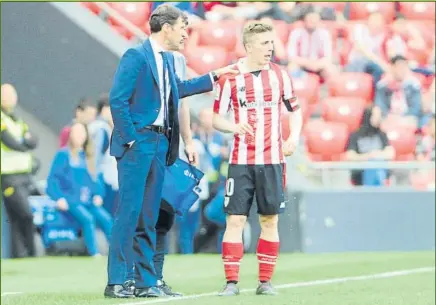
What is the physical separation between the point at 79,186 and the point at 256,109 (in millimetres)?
5522

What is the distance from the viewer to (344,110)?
51.2 ft

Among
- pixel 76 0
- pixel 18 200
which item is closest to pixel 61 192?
pixel 18 200

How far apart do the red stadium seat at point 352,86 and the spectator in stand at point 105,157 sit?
3.51 meters

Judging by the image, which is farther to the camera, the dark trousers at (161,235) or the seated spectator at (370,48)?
the seated spectator at (370,48)

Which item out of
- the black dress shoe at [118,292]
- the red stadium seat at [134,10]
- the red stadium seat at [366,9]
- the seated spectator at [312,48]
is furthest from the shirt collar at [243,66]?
the red stadium seat at [366,9]

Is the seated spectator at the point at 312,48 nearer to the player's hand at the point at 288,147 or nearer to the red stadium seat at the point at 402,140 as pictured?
the red stadium seat at the point at 402,140

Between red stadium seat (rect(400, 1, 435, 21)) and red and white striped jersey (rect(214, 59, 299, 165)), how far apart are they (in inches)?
431

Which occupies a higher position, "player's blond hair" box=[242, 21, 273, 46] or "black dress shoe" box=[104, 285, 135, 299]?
"player's blond hair" box=[242, 21, 273, 46]

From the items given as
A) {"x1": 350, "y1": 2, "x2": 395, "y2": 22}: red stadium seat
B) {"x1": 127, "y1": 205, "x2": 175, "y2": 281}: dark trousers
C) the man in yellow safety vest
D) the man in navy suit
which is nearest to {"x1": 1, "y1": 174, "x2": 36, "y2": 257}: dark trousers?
the man in yellow safety vest

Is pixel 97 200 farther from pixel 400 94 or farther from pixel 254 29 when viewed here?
pixel 254 29

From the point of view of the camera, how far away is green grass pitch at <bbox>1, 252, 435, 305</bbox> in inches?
318

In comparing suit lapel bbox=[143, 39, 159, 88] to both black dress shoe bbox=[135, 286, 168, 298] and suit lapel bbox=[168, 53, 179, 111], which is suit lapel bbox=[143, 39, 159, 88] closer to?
suit lapel bbox=[168, 53, 179, 111]

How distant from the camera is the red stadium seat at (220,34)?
16.6 meters

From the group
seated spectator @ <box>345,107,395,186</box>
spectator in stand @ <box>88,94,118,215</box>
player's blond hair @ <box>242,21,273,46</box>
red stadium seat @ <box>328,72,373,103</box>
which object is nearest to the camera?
player's blond hair @ <box>242,21,273,46</box>
